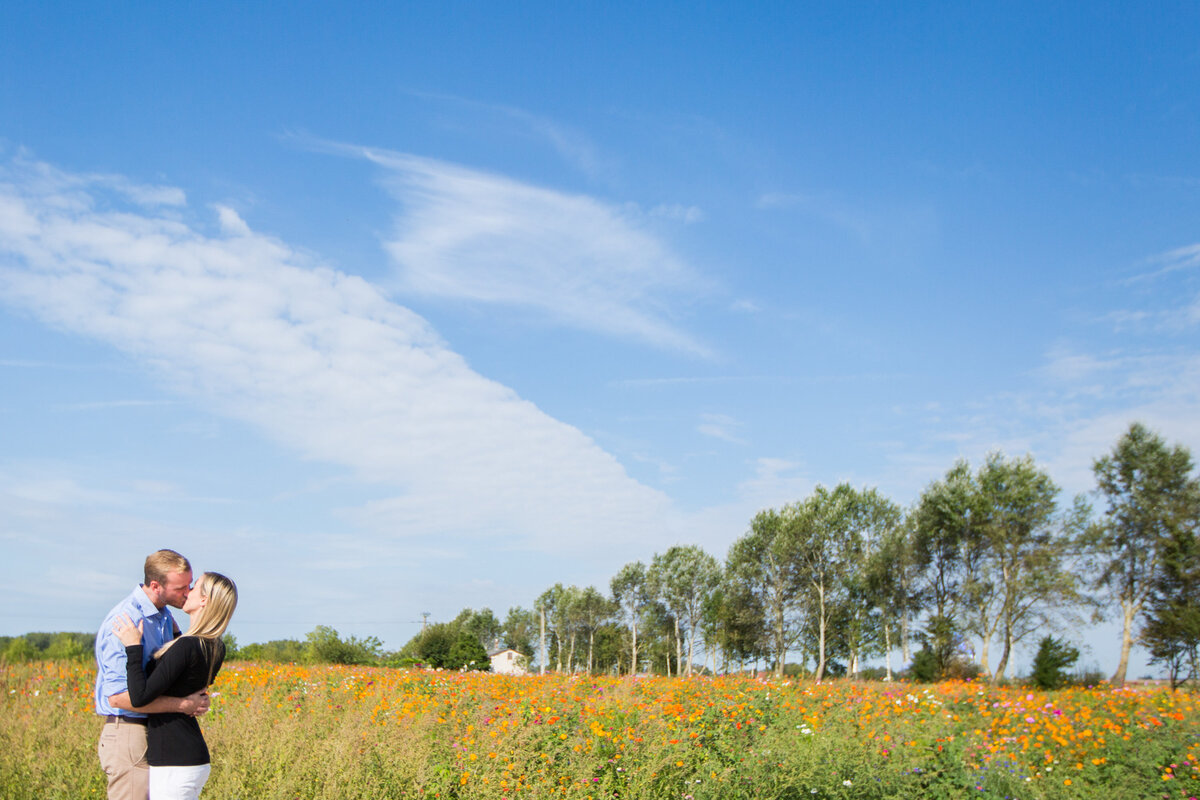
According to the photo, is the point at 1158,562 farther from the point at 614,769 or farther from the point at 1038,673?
the point at 614,769

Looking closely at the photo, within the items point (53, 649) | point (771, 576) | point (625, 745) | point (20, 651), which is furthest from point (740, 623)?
point (625, 745)

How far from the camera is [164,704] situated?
4.09 m

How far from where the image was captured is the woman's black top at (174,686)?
13.2ft

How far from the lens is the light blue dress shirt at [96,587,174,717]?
418cm

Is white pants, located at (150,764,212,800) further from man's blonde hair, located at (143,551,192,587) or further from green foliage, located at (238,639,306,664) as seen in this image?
green foliage, located at (238,639,306,664)

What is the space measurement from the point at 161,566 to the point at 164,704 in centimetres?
75

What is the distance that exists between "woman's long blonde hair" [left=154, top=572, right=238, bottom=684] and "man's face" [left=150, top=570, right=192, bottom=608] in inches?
5.4

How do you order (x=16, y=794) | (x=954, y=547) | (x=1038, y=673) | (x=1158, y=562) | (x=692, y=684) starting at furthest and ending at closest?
(x=954, y=547) → (x=1158, y=562) → (x=1038, y=673) → (x=692, y=684) → (x=16, y=794)

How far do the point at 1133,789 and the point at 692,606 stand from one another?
48.3 meters

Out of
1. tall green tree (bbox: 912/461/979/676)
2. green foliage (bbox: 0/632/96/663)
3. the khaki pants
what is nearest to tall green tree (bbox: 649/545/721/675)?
tall green tree (bbox: 912/461/979/676)

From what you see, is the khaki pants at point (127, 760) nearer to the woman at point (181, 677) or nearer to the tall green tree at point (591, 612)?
the woman at point (181, 677)

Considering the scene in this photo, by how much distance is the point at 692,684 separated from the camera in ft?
37.1

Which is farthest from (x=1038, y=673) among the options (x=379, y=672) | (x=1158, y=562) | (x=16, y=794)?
(x=16, y=794)

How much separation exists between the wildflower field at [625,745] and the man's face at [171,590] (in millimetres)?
2050
